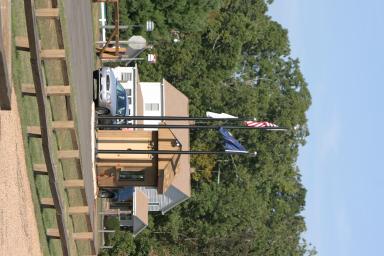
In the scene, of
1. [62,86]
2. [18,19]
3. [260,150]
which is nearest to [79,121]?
[62,86]

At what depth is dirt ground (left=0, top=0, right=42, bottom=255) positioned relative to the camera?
55.7ft

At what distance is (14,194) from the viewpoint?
18.0 meters

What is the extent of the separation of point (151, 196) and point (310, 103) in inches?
935

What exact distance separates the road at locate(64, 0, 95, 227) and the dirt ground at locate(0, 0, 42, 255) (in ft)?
21.3

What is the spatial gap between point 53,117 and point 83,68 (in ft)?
29.2

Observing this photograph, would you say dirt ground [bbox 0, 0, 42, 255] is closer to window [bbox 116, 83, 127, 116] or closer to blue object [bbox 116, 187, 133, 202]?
window [bbox 116, 83, 127, 116]

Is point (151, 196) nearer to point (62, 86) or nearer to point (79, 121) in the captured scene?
point (79, 121)

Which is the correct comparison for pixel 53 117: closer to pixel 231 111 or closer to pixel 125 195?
pixel 125 195

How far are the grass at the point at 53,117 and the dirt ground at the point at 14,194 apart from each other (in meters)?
0.55

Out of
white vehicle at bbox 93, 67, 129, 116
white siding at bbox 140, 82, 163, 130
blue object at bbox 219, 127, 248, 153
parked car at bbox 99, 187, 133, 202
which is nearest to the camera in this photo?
blue object at bbox 219, 127, 248, 153

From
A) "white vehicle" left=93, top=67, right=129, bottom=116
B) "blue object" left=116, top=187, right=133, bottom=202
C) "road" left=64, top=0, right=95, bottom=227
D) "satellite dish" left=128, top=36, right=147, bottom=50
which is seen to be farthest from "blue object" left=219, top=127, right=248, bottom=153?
"blue object" left=116, top=187, right=133, bottom=202

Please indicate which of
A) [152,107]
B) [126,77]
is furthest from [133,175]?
[152,107]

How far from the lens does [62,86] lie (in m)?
21.5

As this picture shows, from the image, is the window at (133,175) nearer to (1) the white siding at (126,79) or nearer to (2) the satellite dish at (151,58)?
(1) the white siding at (126,79)
